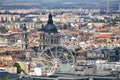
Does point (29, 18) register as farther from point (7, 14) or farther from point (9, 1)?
point (9, 1)

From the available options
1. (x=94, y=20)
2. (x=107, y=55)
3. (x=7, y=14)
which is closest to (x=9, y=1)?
(x=7, y=14)

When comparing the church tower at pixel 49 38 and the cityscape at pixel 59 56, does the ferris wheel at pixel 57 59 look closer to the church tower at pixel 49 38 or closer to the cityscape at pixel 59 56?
the cityscape at pixel 59 56

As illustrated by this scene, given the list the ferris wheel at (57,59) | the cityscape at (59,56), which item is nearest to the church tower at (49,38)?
the cityscape at (59,56)

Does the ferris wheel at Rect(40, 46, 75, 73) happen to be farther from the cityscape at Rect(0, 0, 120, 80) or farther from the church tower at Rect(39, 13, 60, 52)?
the church tower at Rect(39, 13, 60, 52)

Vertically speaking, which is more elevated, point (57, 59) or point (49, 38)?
point (49, 38)

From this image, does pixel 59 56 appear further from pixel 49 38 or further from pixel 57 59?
pixel 49 38

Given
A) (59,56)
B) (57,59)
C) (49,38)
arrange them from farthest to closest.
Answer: (49,38) < (59,56) < (57,59)

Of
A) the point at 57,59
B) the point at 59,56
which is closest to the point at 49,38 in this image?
the point at 59,56

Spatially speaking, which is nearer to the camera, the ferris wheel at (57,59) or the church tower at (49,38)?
the ferris wheel at (57,59)
